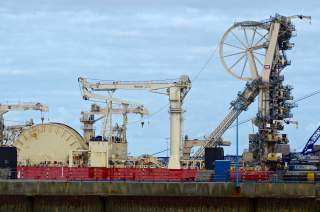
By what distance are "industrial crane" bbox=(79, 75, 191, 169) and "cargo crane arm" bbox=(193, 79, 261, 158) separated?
14598 mm

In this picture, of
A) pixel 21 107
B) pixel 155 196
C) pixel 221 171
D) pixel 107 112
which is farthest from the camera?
pixel 21 107

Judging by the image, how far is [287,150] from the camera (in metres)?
88.3

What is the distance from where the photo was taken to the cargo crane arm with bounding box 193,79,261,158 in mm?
94831

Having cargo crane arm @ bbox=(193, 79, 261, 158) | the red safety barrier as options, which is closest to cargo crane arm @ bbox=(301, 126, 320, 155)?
cargo crane arm @ bbox=(193, 79, 261, 158)

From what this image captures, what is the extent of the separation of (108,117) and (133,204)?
45400 mm

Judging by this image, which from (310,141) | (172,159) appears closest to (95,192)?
(172,159)

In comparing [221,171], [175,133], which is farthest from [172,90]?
[221,171]

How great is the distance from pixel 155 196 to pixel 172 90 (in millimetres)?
37847

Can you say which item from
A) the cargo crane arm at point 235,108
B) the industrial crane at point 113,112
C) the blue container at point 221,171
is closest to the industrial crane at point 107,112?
the industrial crane at point 113,112

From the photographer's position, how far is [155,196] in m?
44.3

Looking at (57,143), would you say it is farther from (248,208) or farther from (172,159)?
(248,208)

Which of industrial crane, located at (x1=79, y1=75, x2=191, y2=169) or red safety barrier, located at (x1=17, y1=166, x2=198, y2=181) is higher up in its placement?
industrial crane, located at (x1=79, y1=75, x2=191, y2=169)

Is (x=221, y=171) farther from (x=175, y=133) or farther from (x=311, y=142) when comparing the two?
(x=311, y=142)

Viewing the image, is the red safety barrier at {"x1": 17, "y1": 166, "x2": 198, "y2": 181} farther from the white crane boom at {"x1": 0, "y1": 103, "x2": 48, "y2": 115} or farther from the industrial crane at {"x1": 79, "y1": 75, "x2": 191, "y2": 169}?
the white crane boom at {"x1": 0, "y1": 103, "x2": 48, "y2": 115}
